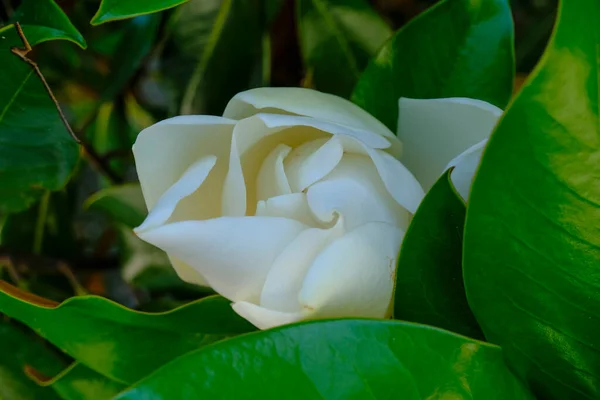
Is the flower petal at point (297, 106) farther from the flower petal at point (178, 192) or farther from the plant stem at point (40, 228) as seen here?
the plant stem at point (40, 228)

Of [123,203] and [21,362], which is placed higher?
[123,203]

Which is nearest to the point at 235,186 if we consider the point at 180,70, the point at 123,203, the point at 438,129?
the point at 438,129

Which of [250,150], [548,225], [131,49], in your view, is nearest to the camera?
[548,225]

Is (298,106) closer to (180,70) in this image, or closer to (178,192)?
(178,192)

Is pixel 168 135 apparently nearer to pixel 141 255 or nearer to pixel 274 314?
pixel 274 314

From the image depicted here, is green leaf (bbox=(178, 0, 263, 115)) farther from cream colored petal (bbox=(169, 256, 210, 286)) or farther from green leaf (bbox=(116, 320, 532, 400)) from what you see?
green leaf (bbox=(116, 320, 532, 400))

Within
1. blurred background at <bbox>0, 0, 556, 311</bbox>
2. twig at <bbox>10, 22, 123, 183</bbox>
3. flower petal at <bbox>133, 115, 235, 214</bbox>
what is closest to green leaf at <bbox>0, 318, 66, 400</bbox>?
blurred background at <bbox>0, 0, 556, 311</bbox>

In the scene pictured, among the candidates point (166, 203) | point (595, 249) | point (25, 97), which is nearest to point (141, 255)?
point (25, 97)
